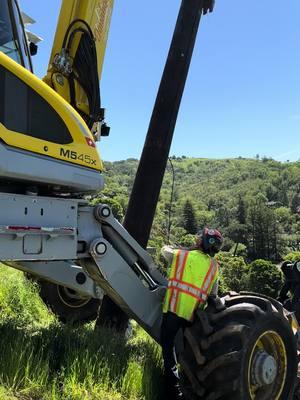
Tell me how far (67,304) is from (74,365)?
9.54 ft

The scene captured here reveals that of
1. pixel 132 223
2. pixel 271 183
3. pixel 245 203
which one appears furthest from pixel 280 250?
pixel 132 223

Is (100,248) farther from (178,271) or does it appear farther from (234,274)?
(234,274)

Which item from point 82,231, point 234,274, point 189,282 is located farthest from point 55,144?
point 234,274

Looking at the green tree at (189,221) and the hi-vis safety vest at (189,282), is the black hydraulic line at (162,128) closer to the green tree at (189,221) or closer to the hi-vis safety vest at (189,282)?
the hi-vis safety vest at (189,282)

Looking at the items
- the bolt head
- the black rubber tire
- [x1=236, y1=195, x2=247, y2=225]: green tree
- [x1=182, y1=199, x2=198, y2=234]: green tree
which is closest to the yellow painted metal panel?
the bolt head

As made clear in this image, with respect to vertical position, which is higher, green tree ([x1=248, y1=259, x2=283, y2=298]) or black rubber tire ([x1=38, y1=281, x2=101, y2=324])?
black rubber tire ([x1=38, y1=281, x2=101, y2=324])

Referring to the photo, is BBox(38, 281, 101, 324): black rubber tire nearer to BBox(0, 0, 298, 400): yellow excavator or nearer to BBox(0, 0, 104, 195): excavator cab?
BBox(0, 0, 298, 400): yellow excavator

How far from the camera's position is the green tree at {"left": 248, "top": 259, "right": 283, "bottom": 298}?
224ft

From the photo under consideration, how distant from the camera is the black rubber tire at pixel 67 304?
7.35 m

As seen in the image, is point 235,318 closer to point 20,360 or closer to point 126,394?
point 126,394

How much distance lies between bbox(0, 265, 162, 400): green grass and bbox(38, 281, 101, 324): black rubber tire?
1.07 m

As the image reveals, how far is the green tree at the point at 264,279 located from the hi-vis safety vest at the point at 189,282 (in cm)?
6380

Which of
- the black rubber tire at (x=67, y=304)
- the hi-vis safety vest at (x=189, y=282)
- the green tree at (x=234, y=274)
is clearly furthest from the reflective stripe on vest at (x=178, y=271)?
the green tree at (x=234, y=274)

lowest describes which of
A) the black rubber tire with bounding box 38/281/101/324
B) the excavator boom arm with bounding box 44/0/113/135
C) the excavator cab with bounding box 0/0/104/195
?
the black rubber tire with bounding box 38/281/101/324
